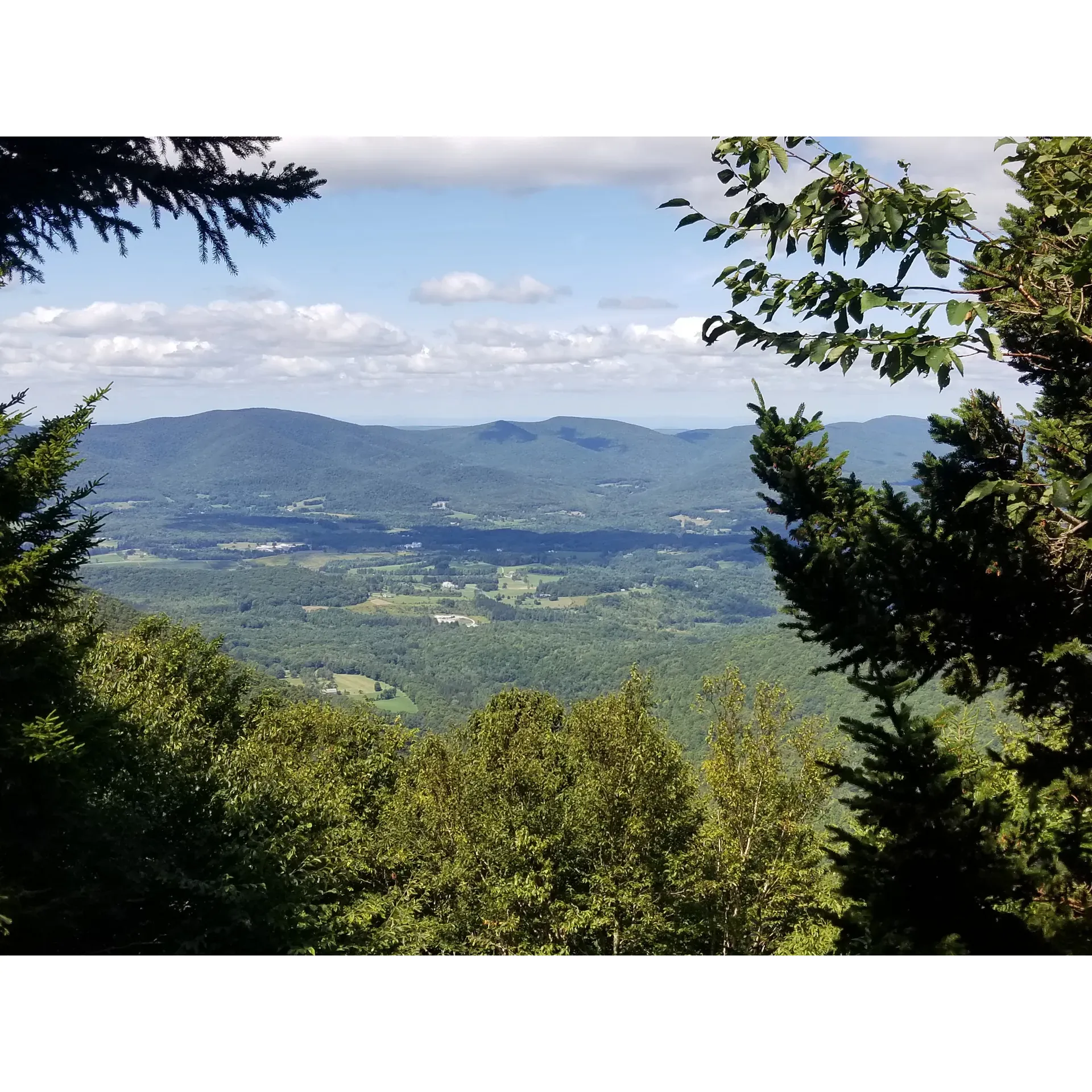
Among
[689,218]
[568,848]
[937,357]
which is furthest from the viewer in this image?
[568,848]

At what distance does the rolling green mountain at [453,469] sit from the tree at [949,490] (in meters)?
39.0

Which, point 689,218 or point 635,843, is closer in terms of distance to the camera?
point 689,218

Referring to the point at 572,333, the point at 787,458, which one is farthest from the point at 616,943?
the point at 572,333

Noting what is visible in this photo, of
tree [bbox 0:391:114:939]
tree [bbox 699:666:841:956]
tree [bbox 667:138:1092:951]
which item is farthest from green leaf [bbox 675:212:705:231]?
tree [bbox 699:666:841:956]

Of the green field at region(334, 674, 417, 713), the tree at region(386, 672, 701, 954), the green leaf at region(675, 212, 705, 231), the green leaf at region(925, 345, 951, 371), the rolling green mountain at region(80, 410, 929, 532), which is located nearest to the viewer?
the green leaf at region(925, 345, 951, 371)

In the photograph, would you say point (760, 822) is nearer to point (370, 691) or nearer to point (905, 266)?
point (905, 266)

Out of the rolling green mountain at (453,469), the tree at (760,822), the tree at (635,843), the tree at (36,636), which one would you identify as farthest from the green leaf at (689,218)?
the rolling green mountain at (453,469)

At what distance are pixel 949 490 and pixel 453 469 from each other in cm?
10819

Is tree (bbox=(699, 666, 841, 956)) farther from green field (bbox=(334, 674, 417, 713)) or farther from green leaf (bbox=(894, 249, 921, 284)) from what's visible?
green field (bbox=(334, 674, 417, 713))

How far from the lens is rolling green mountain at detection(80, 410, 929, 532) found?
164ft

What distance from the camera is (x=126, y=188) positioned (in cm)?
254

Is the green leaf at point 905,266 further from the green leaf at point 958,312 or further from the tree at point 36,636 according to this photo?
the tree at point 36,636

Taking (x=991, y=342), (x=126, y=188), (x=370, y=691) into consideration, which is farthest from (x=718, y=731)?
(x=370, y=691)

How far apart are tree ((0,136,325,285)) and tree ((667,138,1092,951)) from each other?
152 centimetres
